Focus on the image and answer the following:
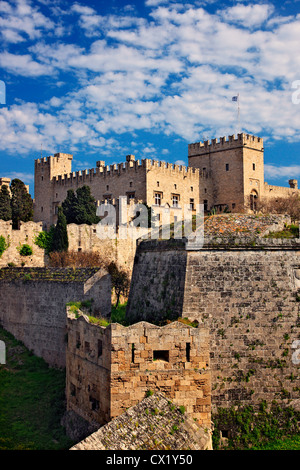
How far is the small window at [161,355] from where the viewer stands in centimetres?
1127

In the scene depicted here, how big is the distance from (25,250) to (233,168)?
2160cm

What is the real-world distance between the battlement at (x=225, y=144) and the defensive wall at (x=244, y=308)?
3018cm

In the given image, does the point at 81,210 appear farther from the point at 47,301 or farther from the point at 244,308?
the point at 244,308

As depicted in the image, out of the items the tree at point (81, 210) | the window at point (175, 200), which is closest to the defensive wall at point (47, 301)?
the tree at point (81, 210)

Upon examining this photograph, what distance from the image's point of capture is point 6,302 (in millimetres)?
20531

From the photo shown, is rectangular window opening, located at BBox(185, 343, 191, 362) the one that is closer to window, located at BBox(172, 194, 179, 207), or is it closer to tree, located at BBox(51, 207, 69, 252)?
tree, located at BBox(51, 207, 69, 252)

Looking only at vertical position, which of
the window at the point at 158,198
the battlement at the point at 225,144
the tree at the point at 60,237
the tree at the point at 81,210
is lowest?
the tree at the point at 60,237

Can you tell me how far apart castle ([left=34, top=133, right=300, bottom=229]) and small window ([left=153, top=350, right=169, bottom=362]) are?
2762 cm

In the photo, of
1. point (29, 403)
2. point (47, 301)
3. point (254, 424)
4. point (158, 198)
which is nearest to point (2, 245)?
point (47, 301)

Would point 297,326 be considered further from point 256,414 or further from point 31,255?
point 31,255

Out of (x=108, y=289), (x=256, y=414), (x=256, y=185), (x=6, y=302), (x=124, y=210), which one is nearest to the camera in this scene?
(x=256, y=414)

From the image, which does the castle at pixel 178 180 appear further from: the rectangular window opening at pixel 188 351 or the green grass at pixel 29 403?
the rectangular window opening at pixel 188 351
